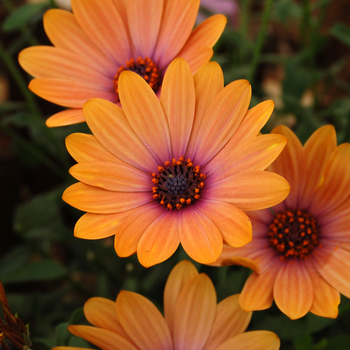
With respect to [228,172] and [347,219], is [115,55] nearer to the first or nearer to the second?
[228,172]

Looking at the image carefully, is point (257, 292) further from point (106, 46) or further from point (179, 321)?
point (106, 46)

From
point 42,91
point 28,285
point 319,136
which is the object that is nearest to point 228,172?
point 319,136

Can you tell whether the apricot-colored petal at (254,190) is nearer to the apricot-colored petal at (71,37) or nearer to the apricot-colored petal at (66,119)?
the apricot-colored petal at (66,119)

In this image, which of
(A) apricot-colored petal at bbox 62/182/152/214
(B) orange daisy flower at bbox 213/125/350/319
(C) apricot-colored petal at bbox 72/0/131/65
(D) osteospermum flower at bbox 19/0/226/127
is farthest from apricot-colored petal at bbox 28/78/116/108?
(B) orange daisy flower at bbox 213/125/350/319

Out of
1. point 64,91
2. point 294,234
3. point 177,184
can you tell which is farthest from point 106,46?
point 294,234

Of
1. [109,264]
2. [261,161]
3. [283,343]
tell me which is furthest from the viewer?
[109,264]

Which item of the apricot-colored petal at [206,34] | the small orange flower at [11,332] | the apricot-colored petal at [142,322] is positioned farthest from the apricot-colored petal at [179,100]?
the small orange flower at [11,332]
